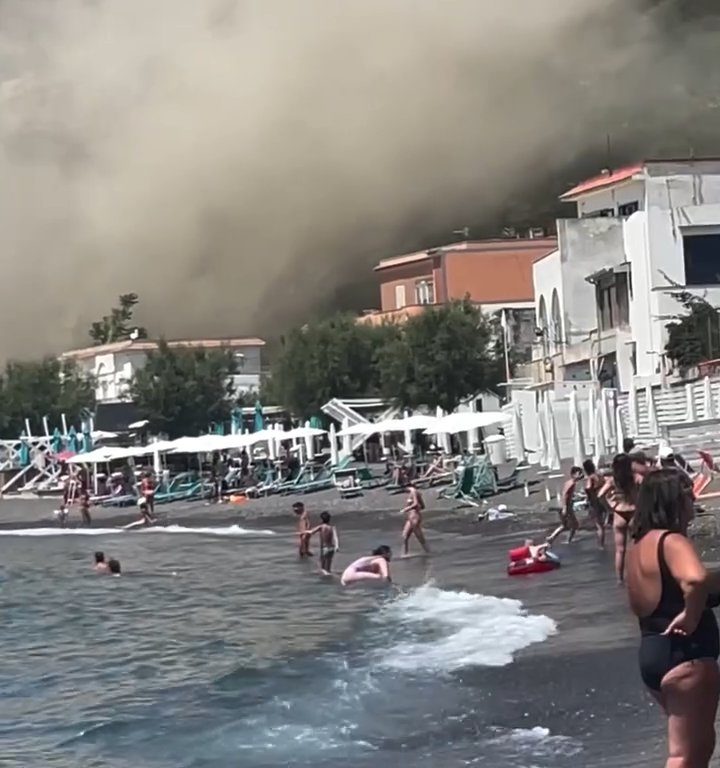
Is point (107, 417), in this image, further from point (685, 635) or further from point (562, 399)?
point (685, 635)

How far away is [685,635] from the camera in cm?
575

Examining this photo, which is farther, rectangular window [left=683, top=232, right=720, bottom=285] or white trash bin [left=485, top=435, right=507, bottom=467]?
rectangular window [left=683, top=232, right=720, bottom=285]

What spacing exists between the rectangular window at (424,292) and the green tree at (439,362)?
26368 millimetres

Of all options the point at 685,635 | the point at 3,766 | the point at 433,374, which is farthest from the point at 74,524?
the point at 685,635

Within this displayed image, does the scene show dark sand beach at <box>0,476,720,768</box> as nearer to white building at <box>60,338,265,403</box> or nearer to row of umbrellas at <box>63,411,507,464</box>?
row of umbrellas at <box>63,411,507,464</box>

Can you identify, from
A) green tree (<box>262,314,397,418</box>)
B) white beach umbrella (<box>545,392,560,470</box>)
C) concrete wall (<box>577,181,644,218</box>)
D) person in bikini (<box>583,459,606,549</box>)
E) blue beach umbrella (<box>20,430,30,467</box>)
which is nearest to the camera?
person in bikini (<box>583,459,606,549</box>)

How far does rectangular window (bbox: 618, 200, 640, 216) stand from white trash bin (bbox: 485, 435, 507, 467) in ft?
49.6

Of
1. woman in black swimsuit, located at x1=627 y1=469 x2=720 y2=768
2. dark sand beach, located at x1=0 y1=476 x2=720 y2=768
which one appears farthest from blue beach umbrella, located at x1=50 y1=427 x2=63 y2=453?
woman in black swimsuit, located at x1=627 y1=469 x2=720 y2=768

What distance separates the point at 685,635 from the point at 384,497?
3894cm

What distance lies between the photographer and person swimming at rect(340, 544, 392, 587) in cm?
2469

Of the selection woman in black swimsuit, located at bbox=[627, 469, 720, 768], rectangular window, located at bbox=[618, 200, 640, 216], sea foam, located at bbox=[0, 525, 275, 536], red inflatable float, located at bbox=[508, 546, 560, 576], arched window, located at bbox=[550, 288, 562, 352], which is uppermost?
rectangular window, located at bbox=[618, 200, 640, 216]

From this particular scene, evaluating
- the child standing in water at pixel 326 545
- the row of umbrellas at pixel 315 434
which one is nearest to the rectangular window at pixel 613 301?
the row of umbrellas at pixel 315 434

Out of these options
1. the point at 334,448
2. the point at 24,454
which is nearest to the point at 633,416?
the point at 334,448

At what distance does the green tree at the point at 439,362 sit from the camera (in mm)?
62156
